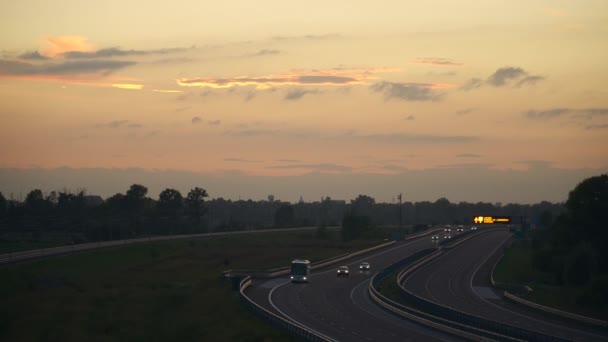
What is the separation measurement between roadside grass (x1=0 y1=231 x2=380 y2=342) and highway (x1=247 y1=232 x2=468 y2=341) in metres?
3.43

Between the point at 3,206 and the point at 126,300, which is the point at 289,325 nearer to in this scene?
the point at 126,300

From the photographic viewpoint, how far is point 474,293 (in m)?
79.4

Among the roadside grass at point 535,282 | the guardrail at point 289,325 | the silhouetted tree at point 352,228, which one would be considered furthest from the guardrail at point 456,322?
the silhouetted tree at point 352,228

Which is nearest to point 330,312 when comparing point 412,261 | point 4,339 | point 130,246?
point 4,339

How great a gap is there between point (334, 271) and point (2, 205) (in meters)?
112

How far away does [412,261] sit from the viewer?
113 meters

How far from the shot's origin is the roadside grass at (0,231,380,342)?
5366cm

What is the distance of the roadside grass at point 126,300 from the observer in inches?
2112

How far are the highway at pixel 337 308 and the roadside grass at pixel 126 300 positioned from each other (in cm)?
343

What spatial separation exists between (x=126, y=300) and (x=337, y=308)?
746 inches

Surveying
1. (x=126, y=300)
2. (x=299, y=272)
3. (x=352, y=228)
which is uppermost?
A: (x=352, y=228)

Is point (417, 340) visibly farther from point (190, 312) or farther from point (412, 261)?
point (412, 261)

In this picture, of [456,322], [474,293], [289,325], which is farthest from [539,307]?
[289,325]

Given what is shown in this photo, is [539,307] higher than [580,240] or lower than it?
lower
